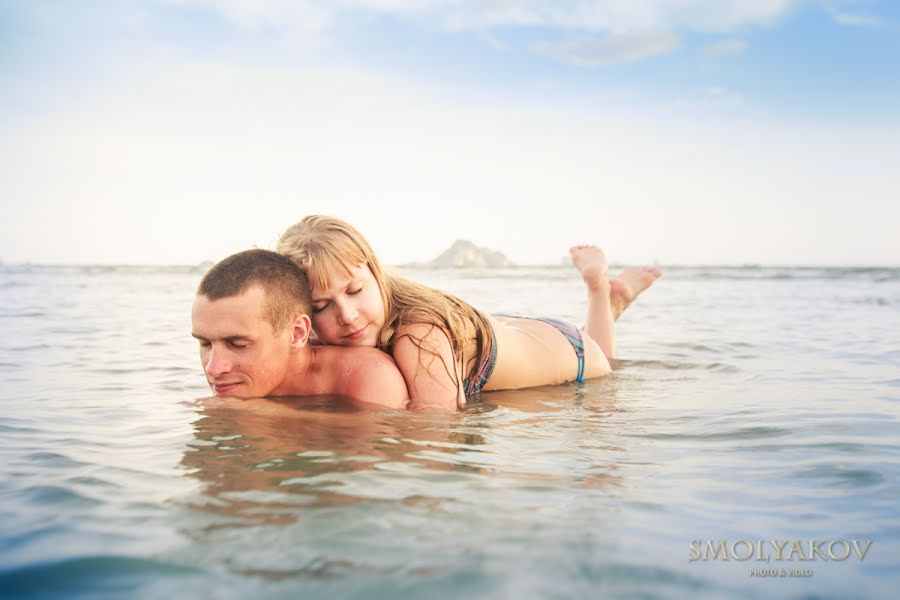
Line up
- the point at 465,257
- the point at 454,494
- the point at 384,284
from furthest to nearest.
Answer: the point at 465,257 < the point at 384,284 < the point at 454,494

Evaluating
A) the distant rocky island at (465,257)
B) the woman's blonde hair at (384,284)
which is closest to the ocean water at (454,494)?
the woman's blonde hair at (384,284)

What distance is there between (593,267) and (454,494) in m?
4.50

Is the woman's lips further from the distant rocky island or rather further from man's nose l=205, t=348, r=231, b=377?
the distant rocky island

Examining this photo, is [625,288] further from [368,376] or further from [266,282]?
[266,282]

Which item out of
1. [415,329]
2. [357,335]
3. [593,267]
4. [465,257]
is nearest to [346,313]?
[357,335]

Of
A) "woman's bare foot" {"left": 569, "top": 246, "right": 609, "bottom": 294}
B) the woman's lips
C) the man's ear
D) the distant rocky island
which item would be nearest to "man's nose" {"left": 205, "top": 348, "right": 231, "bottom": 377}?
the man's ear

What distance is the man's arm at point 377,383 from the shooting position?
3621mm

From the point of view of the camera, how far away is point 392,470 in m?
2.39

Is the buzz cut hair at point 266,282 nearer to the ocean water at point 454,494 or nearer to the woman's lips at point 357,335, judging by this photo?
the woman's lips at point 357,335

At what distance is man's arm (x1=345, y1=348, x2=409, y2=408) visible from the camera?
11.9 feet

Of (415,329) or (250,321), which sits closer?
(250,321)

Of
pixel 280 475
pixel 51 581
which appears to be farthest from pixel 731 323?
pixel 51 581

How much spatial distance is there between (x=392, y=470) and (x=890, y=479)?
69.5 inches

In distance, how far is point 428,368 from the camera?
150 inches
